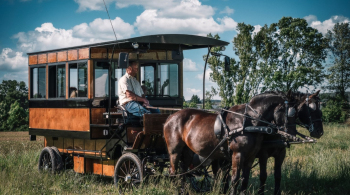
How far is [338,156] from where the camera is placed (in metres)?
10.9

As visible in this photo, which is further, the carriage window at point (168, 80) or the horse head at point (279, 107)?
the carriage window at point (168, 80)

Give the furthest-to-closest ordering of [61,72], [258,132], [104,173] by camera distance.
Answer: [61,72], [104,173], [258,132]

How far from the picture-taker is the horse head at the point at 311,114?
669cm

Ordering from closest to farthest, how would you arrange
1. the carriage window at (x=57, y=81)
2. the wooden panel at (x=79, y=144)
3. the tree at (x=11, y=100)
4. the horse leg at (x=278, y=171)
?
the horse leg at (x=278, y=171), the wooden panel at (x=79, y=144), the carriage window at (x=57, y=81), the tree at (x=11, y=100)

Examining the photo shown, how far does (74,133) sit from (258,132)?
430cm

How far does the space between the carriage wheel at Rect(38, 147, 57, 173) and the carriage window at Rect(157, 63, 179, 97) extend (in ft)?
9.14

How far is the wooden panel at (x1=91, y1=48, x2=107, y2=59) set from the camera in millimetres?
9033

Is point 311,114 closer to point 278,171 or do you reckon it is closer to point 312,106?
point 312,106

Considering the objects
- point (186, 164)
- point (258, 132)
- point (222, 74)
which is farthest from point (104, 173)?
point (222, 74)

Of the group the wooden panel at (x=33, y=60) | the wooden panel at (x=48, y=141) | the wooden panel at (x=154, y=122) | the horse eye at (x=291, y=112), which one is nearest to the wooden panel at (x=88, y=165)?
the wooden panel at (x=48, y=141)

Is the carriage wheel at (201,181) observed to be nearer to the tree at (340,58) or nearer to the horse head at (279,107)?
the horse head at (279,107)

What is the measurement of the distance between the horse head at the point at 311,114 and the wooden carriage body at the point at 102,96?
2473 millimetres

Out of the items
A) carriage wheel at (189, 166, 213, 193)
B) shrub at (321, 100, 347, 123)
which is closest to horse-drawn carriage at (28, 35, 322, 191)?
carriage wheel at (189, 166, 213, 193)

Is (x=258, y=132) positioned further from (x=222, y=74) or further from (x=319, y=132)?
(x=222, y=74)
